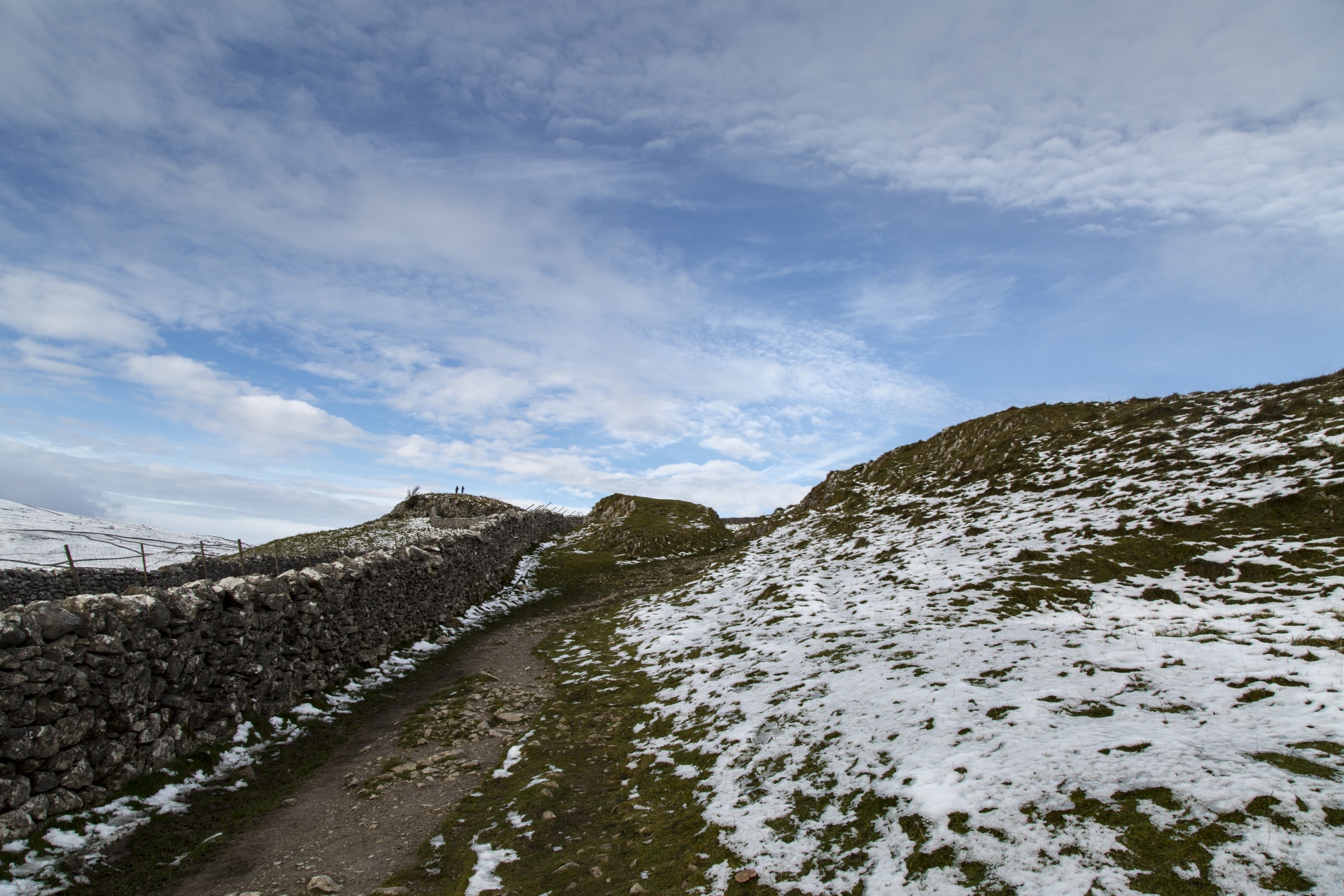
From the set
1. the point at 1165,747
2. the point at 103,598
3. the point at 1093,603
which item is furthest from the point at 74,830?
the point at 1093,603

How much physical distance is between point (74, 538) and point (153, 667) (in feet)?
153

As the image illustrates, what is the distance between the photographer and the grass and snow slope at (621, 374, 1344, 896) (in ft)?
19.5

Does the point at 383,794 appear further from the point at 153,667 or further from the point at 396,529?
the point at 396,529

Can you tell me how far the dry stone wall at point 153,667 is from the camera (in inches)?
337

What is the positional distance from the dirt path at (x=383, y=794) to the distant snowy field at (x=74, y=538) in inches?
903

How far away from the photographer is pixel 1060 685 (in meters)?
9.92

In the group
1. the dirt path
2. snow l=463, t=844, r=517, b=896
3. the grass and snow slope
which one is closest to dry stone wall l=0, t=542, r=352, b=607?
the dirt path

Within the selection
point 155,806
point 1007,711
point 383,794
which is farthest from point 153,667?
point 1007,711

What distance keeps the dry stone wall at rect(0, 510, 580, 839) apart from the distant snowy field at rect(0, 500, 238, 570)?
1946 cm

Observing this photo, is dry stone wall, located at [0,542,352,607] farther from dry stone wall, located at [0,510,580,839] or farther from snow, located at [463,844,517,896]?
snow, located at [463,844,517,896]

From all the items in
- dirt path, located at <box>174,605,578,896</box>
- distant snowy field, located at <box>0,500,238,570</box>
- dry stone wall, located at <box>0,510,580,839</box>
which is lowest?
dirt path, located at <box>174,605,578,896</box>

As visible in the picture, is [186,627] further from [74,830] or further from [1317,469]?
[1317,469]

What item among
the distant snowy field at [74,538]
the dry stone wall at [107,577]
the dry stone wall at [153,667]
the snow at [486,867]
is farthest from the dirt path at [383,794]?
the distant snowy field at [74,538]

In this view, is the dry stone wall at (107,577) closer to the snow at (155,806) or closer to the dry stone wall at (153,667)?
the dry stone wall at (153,667)
